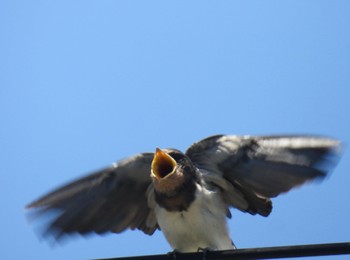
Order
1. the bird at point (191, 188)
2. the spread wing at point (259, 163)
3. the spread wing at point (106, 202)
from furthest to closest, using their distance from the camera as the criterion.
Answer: the spread wing at point (106, 202) < the bird at point (191, 188) < the spread wing at point (259, 163)

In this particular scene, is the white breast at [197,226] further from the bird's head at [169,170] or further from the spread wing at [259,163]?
the spread wing at [259,163]

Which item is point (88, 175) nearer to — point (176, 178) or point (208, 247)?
point (176, 178)

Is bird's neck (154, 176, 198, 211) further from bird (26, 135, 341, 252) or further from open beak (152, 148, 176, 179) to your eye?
open beak (152, 148, 176, 179)

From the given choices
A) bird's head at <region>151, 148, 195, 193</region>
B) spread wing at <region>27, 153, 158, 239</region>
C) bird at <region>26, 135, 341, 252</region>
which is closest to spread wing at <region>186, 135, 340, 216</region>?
bird at <region>26, 135, 341, 252</region>

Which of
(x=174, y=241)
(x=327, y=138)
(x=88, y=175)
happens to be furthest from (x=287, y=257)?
(x=88, y=175)

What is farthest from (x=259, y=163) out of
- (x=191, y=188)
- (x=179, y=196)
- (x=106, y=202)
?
(x=106, y=202)

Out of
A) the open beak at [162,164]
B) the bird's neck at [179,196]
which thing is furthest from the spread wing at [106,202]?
the bird's neck at [179,196]

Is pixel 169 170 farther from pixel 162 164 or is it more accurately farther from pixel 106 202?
pixel 106 202
